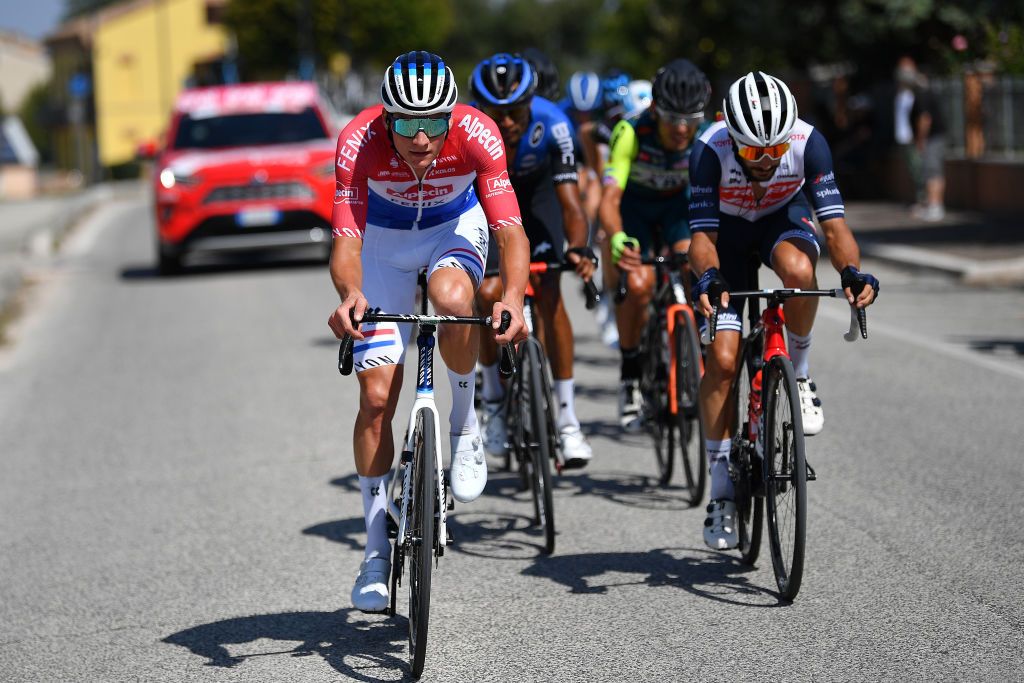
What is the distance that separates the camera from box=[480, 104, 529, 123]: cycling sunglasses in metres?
7.26

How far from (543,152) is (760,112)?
217 centimetres

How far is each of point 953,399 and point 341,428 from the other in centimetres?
372

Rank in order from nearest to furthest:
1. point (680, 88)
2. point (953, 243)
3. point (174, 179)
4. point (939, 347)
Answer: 1. point (680, 88)
2. point (939, 347)
3. point (953, 243)
4. point (174, 179)

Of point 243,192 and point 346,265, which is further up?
point 346,265

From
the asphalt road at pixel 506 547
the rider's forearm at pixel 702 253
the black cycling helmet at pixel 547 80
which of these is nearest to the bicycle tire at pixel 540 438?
the asphalt road at pixel 506 547

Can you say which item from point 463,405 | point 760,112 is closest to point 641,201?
point 760,112

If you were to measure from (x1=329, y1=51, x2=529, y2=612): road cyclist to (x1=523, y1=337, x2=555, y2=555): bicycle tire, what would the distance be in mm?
985

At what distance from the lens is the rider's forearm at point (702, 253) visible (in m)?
5.98

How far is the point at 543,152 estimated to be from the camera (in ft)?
25.3

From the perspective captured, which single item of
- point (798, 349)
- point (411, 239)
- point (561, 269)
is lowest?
point (798, 349)

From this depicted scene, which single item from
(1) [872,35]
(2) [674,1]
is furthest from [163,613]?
(2) [674,1]

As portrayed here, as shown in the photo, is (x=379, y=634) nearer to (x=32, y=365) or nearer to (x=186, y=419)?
(x=186, y=419)

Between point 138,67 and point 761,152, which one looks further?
point 138,67

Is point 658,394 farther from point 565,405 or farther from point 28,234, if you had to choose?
point 28,234
